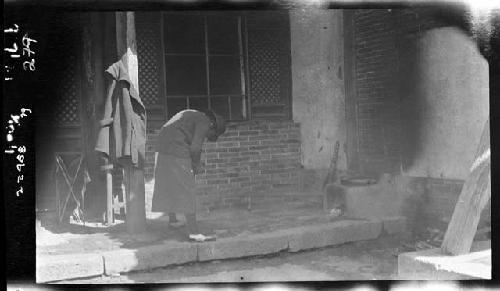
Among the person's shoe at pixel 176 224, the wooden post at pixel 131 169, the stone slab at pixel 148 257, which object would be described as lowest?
the stone slab at pixel 148 257

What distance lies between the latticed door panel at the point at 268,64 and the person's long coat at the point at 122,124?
196cm


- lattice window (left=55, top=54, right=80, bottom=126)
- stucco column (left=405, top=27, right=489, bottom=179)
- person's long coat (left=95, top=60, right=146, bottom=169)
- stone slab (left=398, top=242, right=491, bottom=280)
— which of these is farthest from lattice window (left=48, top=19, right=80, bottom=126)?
stucco column (left=405, top=27, right=489, bottom=179)

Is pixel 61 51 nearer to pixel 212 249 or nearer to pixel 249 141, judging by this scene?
pixel 212 249

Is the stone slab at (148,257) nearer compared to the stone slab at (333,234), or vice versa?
the stone slab at (148,257)

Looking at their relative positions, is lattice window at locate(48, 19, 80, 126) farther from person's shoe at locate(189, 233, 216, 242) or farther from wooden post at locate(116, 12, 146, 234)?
person's shoe at locate(189, 233, 216, 242)

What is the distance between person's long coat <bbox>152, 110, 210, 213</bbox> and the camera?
6352 mm

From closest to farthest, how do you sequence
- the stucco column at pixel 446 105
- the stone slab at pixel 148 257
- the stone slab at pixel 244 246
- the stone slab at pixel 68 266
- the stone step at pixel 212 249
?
the stone slab at pixel 68 266, the stone step at pixel 212 249, the stone slab at pixel 148 257, the stone slab at pixel 244 246, the stucco column at pixel 446 105

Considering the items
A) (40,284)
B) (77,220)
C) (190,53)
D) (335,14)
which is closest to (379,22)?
(335,14)

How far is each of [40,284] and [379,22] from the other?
4.84 metres

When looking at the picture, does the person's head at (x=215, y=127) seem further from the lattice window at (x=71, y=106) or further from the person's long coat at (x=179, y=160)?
the lattice window at (x=71, y=106)

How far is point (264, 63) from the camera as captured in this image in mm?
7711

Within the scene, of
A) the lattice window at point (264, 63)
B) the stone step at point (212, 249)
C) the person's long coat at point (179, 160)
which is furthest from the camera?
the lattice window at point (264, 63)

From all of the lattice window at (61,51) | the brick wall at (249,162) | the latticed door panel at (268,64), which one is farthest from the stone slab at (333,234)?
the lattice window at (61,51)

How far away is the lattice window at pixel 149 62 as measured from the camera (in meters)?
7.09
